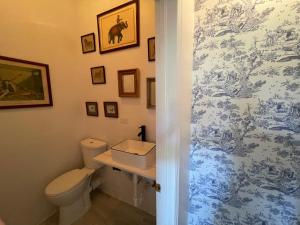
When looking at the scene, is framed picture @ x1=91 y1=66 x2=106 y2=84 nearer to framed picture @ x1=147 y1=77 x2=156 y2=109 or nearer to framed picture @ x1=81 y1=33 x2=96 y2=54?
framed picture @ x1=81 y1=33 x2=96 y2=54

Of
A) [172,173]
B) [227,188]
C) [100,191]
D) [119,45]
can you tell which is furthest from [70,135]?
[227,188]

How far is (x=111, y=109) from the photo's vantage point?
182cm

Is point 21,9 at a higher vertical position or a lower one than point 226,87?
higher

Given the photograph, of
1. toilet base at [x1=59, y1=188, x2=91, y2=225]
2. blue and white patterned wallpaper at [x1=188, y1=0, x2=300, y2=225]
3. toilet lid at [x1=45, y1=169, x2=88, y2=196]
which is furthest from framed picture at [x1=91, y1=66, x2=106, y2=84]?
toilet base at [x1=59, y1=188, x2=91, y2=225]

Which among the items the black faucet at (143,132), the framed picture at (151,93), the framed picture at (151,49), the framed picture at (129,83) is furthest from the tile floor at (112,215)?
the framed picture at (151,49)

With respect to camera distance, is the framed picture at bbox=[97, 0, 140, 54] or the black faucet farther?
the black faucet

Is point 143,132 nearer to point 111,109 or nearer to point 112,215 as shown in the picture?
point 111,109

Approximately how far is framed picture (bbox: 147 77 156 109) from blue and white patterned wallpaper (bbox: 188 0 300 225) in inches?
23.6

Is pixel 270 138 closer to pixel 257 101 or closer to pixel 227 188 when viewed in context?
pixel 257 101

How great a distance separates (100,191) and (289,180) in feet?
6.95

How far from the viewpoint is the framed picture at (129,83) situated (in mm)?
1579

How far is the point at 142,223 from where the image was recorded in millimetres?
1649

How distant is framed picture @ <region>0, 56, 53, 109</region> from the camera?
4.56ft

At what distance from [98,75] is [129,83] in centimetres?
49
